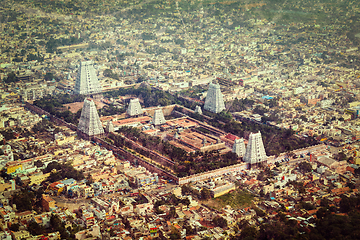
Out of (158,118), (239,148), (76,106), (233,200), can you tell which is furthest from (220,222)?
(76,106)

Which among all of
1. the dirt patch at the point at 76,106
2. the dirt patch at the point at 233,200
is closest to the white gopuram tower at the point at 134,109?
the dirt patch at the point at 76,106

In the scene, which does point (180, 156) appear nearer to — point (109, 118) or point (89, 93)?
point (109, 118)

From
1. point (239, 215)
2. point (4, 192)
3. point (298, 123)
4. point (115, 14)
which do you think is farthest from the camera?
point (115, 14)

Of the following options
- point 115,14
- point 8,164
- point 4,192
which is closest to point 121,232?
point 4,192

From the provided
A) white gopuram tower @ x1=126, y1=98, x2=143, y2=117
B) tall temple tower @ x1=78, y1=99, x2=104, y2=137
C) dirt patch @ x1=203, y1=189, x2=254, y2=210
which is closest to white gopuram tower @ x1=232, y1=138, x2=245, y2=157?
dirt patch @ x1=203, y1=189, x2=254, y2=210

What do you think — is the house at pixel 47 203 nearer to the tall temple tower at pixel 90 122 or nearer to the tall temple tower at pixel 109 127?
the tall temple tower at pixel 90 122
